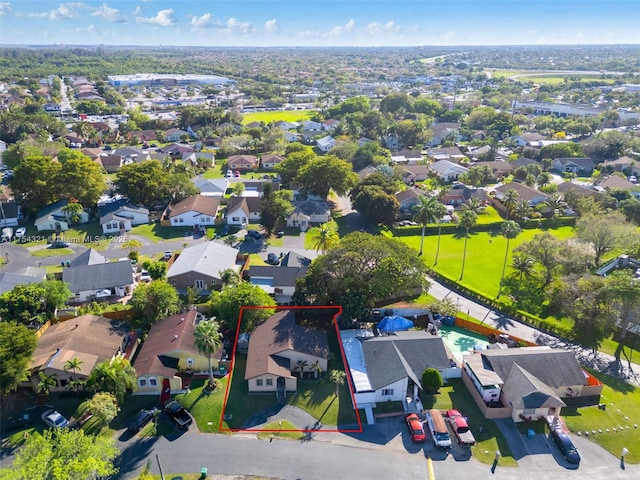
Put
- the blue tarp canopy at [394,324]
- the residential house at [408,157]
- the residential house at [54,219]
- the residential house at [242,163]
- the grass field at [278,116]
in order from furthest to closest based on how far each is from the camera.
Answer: the grass field at [278,116], the residential house at [408,157], the residential house at [242,163], the residential house at [54,219], the blue tarp canopy at [394,324]

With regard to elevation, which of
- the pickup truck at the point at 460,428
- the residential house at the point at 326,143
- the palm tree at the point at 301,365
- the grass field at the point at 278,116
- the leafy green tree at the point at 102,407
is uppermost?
the grass field at the point at 278,116

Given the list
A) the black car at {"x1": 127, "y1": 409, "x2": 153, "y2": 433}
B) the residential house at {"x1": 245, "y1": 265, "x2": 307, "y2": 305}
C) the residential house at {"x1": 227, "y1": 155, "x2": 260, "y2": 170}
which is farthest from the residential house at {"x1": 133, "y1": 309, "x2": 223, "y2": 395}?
the residential house at {"x1": 227, "y1": 155, "x2": 260, "y2": 170}

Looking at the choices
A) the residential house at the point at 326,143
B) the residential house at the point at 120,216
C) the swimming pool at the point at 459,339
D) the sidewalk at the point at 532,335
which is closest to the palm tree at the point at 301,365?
the swimming pool at the point at 459,339

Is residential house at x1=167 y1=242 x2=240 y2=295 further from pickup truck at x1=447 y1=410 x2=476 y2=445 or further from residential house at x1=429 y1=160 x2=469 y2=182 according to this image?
residential house at x1=429 y1=160 x2=469 y2=182

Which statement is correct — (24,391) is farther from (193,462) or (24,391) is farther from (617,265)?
(617,265)

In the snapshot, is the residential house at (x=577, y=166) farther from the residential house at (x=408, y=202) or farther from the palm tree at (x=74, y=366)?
the palm tree at (x=74, y=366)

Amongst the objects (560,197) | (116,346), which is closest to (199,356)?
(116,346)

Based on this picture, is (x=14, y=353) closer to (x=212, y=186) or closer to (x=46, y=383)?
(x=46, y=383)
